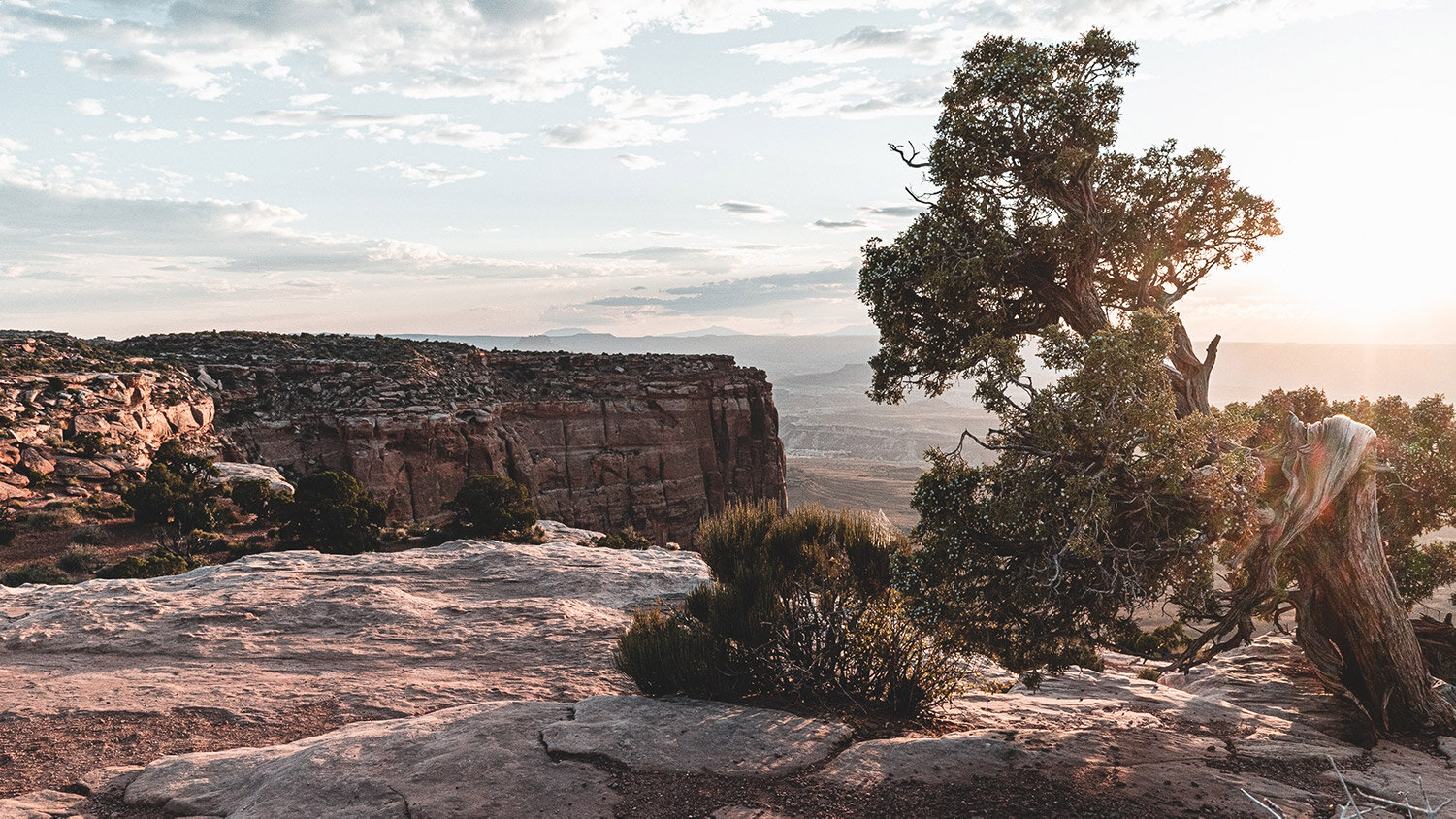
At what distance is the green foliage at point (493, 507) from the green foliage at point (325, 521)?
14.1 ft

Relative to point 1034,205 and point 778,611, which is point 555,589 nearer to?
point 778,611

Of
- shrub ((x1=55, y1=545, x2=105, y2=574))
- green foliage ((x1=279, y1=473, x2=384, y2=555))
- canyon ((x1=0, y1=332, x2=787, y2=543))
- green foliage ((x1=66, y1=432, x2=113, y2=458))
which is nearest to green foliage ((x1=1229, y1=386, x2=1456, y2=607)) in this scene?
green foliage ((x1=279, y1=473, x2=384, y2=555))

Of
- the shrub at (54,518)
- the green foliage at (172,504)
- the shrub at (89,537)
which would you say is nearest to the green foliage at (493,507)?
the green foliage at (172,504)

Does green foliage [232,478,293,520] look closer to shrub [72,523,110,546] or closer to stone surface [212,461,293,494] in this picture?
stone surface [212,461,293,494]

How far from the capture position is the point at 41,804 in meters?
7.42

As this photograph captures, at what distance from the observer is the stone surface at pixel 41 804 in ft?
23.3

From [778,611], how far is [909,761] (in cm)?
283

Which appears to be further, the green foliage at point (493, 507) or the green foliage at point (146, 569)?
the green foliage at point (493, 507)

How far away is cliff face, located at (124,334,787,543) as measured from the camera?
4612 centimetres

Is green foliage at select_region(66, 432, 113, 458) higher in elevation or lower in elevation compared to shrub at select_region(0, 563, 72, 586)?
higher

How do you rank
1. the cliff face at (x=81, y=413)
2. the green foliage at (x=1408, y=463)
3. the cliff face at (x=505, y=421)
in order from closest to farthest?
1. the green foliage at (x=1408, y=463)
2. the cliff face at (x=81, y=413)
3. the cliff face at (x=505, y=421)

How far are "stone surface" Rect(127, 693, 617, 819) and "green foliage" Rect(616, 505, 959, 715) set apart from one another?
214cm

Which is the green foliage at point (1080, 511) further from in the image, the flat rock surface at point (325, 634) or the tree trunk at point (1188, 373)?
the flat rock surface at point (325, 634)

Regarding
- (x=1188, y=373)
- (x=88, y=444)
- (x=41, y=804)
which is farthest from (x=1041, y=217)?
(x=88, y=444)
